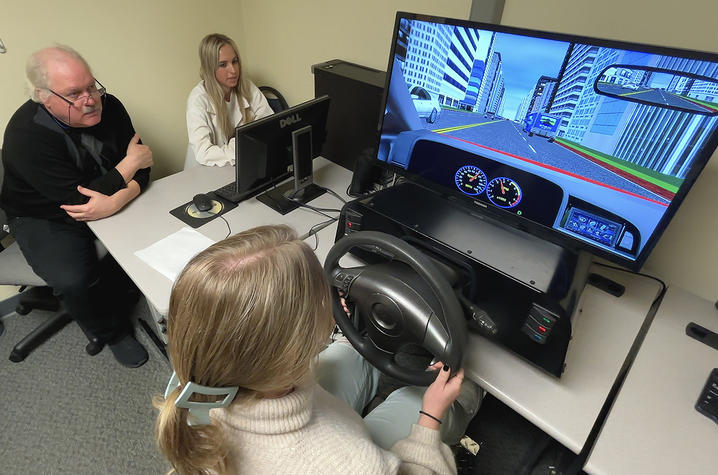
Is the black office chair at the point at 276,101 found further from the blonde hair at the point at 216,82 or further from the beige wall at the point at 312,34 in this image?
the blonde hair at the point at 216,82

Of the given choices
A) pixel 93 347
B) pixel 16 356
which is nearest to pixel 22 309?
pixel 16 356

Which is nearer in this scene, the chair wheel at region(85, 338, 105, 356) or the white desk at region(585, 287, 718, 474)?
the white desk at region(585, 287, 718, 474)

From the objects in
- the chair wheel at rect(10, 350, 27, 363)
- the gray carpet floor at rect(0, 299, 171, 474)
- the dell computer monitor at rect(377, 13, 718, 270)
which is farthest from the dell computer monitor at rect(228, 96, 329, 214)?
the chair wheel at rect(10, 350, 27, 363)

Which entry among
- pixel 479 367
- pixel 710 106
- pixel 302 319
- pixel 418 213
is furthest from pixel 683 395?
pixel 302 319

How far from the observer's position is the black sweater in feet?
4.61

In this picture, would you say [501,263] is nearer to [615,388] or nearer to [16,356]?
[615,388]

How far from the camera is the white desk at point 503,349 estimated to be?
0.82 m

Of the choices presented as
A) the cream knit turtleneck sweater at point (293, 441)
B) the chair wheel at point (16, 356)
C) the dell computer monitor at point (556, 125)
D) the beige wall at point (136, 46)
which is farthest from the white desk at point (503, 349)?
the chair wheel at point (16, 356)

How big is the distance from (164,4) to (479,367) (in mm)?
2276

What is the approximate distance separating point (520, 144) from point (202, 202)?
3.50 ft

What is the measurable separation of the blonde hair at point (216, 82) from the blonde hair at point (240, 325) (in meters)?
1.56

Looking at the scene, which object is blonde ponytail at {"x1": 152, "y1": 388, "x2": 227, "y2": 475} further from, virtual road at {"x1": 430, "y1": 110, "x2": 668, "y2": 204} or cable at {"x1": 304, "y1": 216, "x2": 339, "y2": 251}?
virtual road at {"x1": 430, "y1": 110, "x2": 668, "y2": 204}

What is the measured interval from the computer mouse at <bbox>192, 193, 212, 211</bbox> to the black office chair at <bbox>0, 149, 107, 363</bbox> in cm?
60

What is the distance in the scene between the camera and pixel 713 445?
2.55 feet
